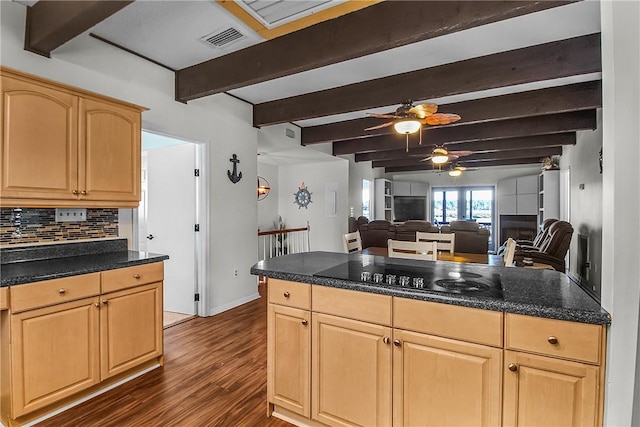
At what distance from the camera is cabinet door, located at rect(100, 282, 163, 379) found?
7.04ft

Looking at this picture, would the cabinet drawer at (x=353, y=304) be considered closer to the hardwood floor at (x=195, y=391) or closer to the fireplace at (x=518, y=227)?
the hardwood floor at (x=195, y=391)

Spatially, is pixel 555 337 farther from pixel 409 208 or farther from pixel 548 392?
pixel 409 208

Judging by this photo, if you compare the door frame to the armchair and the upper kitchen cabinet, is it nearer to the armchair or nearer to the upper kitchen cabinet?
the upper kitchen cabinet

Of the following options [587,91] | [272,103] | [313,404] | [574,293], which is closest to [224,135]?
[272,103]

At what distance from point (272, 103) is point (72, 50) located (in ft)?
7.24

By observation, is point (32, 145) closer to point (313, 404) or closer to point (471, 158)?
point (313, 404)

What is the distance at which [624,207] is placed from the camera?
110cm

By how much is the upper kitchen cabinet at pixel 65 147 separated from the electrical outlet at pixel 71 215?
0.33m

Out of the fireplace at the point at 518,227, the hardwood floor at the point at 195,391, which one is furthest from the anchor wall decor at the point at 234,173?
the fireplace at the point at 518,227

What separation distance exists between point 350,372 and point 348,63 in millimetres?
2779

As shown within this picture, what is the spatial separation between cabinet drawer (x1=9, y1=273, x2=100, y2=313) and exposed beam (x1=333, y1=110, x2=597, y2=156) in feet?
17.2

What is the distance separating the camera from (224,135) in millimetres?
3992

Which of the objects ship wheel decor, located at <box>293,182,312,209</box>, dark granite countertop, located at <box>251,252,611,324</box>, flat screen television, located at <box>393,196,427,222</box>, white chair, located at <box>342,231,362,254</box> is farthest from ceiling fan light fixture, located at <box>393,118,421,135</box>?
flat screen television, located at <box>393,196,427,222</box>

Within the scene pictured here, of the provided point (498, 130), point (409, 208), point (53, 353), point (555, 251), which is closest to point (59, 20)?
point (53, 353)
